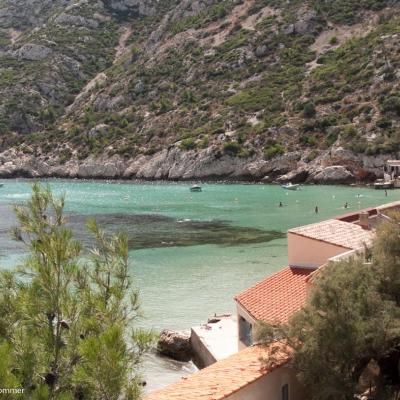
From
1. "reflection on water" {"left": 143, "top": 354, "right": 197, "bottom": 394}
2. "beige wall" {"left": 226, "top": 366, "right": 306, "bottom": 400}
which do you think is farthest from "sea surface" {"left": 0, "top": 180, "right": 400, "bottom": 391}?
"beige wall" {"left": 226, "top": 366, "right": 306, "bottom": 400}

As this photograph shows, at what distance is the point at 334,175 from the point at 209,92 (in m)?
40.3

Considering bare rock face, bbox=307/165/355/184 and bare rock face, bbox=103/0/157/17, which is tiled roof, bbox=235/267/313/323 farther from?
bare rock face, bbox=103/0/157/17

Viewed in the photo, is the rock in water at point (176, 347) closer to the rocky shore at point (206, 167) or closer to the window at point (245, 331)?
the window at point (245, 331)

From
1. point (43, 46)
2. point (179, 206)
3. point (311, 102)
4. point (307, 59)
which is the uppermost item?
point (43, 46)

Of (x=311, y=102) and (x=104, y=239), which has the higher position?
(x=311, y=102)

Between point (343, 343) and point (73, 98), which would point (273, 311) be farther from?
point (73, 98)

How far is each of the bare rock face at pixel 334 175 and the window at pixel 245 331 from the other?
236ft

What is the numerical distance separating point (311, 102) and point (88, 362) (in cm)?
9571

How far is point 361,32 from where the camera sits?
114188 mm

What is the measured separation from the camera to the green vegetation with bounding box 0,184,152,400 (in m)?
6.71

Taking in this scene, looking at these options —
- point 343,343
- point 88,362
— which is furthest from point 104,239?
point 343,343

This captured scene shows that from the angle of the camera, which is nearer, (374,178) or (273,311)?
(273,311)

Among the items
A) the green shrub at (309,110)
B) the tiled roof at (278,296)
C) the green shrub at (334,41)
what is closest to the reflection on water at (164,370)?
the tiled roof at (278,296)

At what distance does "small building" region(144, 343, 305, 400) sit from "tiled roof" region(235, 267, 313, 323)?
2.22 meters
